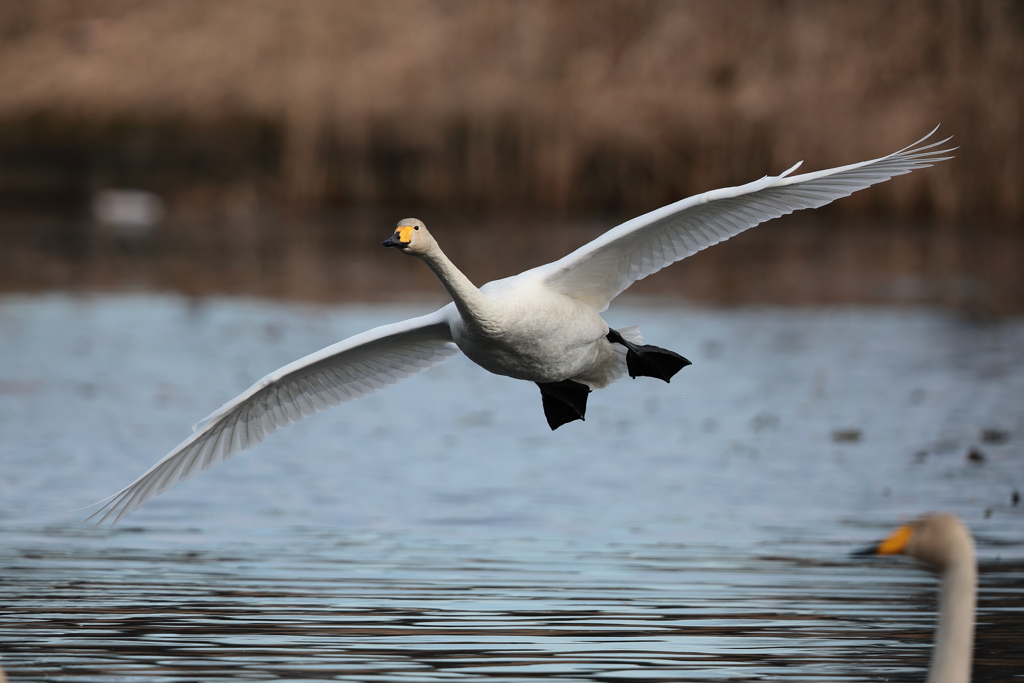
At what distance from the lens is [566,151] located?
28547mm

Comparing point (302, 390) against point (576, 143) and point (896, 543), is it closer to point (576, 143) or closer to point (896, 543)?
point (896, 543)

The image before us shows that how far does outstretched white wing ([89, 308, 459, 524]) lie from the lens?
8484mm

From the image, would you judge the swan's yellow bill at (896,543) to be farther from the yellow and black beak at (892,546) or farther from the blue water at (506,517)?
the blue water at (506,517)

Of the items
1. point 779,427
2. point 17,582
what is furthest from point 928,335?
point 17,582

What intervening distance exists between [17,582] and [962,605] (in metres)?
5.30

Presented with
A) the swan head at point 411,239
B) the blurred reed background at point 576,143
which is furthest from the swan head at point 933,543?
the blurred reed background at point 576,143

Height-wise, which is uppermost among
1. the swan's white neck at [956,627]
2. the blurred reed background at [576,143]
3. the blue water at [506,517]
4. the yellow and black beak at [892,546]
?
the blurred reed background at [576,143]

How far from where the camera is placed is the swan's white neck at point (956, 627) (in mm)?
5199

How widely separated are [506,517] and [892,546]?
5201mm

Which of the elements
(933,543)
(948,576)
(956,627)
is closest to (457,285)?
(933,543)

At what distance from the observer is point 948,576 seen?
17.5ft

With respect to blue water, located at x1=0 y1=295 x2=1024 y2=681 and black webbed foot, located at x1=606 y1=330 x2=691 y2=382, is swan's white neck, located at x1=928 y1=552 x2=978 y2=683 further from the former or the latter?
black webbed foot, located at x1=606 y1=330 x2=691 y2=382

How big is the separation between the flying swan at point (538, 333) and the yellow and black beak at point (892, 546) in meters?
2.67

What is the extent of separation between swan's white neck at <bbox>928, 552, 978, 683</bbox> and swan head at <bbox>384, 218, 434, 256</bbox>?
3.05 m
